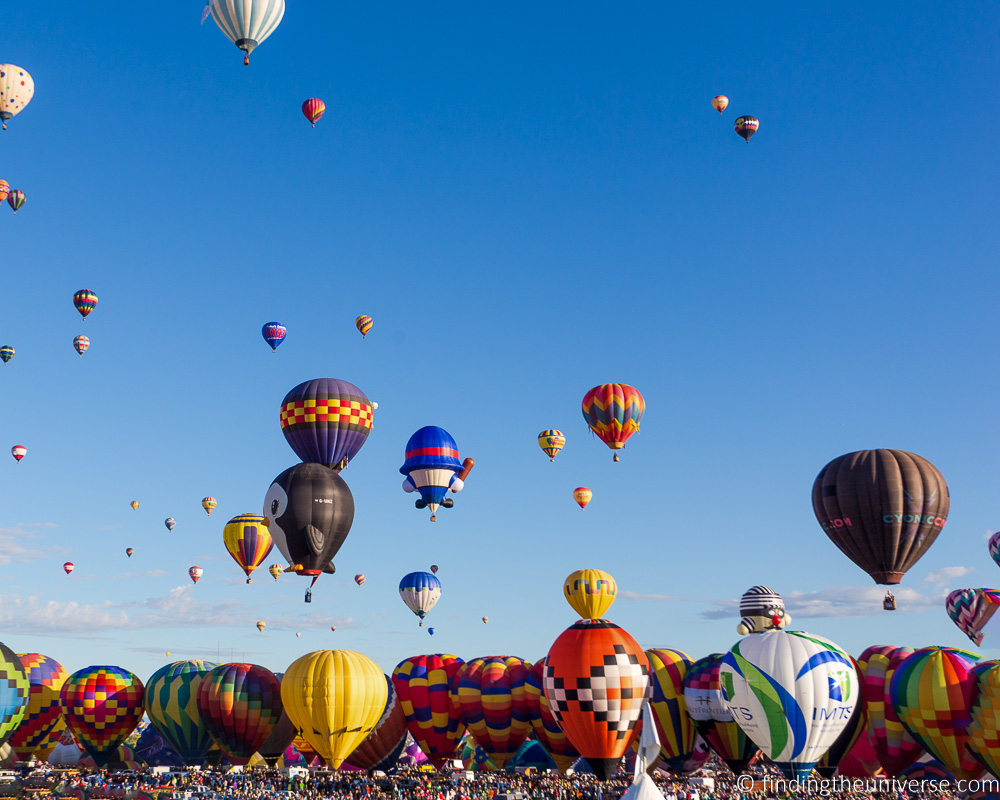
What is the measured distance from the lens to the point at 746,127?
39.6m

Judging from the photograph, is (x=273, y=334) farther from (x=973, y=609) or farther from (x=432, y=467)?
(x=973, y=609)

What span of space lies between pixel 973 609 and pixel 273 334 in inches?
1387

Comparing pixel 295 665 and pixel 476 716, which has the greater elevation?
pixel 295 665

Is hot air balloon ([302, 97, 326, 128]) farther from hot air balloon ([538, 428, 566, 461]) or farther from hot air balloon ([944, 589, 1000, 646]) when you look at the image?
hot air balloon ([944, 589, 1000, 646])

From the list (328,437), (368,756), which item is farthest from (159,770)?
(328,437)

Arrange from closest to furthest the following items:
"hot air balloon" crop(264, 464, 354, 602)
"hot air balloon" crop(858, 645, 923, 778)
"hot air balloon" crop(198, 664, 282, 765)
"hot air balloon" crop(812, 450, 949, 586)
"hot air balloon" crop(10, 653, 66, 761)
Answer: "hot air balloon" crop(858, 645, 923, 778) → "hot air balloon" crop(264, 464, 354, 602) → "hot air balloon" crop(812, 450, 949, 586) → "hot air balloon" crop(198, 664, 282, 765) → "hot air balloon" crop(10, 653, 66, 761)

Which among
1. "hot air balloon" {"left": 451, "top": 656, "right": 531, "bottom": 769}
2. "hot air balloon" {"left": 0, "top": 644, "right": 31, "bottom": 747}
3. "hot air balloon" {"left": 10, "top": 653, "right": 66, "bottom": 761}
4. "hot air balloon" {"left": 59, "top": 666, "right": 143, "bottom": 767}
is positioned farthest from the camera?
"hot air balloon" {"left": 10, "top": 653, "right": 66, "bottom": 761}

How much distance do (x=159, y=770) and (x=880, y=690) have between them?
1125 inches

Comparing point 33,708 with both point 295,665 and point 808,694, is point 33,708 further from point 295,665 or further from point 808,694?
point 808,694

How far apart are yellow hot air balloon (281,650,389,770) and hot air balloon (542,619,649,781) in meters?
6.43

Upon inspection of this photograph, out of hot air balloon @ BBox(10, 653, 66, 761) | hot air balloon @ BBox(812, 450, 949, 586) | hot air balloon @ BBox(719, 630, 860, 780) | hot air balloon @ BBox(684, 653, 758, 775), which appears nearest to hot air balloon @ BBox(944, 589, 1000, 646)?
hot air balloon @ BBox(812, 450, 949, 586)

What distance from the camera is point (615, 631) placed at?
3123cm

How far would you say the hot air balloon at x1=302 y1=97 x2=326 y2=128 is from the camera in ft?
130

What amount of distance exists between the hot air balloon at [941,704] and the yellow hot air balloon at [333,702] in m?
17.2
